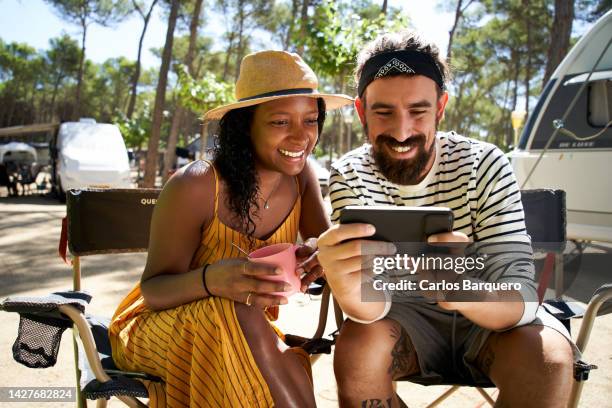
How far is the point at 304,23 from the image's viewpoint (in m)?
9.91

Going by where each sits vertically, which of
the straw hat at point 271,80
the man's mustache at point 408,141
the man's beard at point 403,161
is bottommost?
the man's beard at point 403,161

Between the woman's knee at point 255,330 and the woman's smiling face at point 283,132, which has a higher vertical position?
the woman's smiling face at point 283,132

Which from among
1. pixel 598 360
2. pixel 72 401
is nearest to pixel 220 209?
pixel 72 401

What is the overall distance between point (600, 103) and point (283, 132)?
14.3ft

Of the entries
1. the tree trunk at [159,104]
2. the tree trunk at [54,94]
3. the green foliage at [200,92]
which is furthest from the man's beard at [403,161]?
the tree trunk at [54,94]

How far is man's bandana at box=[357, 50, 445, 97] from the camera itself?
158 centimetres

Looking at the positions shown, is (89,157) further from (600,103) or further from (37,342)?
(37,342)

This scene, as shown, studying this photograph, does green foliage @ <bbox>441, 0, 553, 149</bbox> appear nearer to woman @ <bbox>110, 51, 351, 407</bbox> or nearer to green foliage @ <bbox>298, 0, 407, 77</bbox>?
green foliage @ <bbox>298, 0, 407, 77</bbox>

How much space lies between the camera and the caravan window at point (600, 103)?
4.95m

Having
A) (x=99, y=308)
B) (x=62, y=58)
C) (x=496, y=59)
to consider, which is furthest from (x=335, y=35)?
(x=62, y=58)

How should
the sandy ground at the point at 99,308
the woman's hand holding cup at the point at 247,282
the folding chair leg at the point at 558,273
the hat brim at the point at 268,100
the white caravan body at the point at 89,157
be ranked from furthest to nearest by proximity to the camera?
the white caravan body at the point at 89,157 → the sandy ground at the point at 99,308 → the folding chair leg at the point at 558,273 → the hat brim at the point at 268,100 → the woman's hand holding cup at the point at 247,282

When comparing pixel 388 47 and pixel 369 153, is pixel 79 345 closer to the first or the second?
pixel 369 153

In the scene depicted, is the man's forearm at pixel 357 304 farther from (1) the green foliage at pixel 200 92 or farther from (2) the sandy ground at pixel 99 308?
(1) the green foliage at pixel 200 92

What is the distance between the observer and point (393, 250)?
123 centimetres
